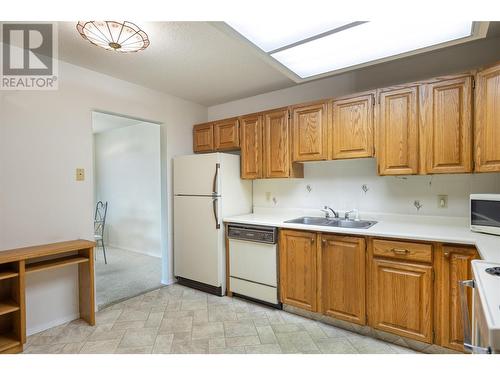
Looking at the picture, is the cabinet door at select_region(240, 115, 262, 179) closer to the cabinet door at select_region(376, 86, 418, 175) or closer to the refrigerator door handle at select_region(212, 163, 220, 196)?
the refrigerator door handle at select_region(212, 163, 220, 196)

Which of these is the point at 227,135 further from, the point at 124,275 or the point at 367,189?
the point at 124,275

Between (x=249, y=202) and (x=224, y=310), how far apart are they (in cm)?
135

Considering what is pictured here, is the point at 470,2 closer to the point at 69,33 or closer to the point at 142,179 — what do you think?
the point at 69,33

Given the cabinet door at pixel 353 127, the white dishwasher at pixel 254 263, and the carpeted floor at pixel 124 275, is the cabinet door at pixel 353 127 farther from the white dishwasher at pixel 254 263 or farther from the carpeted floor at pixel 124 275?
the carpeted floor at pixel 124 275

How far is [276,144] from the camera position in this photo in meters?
2.91

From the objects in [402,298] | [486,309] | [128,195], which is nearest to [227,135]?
[402,298]

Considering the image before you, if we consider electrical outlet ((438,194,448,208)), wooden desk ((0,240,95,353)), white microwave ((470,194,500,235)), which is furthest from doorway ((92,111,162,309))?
white microwave ((470,194,500,235))

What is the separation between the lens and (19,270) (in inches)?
77.4

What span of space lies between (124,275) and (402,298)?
137 inches

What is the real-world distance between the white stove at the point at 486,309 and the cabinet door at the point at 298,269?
1264 mm

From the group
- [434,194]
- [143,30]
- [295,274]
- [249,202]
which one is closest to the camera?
[143,30]

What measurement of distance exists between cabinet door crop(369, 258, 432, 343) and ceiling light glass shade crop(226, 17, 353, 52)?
1731 mm

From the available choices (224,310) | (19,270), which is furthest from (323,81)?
(19,270)

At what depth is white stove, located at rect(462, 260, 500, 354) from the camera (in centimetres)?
78
